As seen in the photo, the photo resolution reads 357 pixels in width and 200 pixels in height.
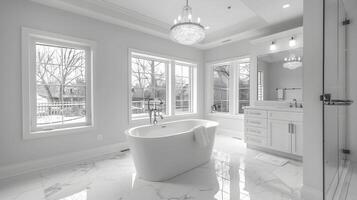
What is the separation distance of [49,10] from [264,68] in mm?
3955

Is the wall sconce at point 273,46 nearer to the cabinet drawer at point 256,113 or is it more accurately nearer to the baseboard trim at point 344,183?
the cabinet drawer at point 256,113

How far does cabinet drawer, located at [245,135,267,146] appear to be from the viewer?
10.7 ft

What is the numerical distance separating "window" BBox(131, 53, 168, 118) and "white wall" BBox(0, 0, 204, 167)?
261 mm

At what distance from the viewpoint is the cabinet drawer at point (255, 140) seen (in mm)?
3258

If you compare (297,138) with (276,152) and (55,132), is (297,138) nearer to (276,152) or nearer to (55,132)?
(276,152)

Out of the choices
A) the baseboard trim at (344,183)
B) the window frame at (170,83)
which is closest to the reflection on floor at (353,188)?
the baseboard trim at (344,183)

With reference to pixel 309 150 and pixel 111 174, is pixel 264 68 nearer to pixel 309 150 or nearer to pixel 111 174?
pixel 309 150

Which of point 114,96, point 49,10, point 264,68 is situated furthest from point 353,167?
point 49,10

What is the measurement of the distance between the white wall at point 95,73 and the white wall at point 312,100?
9.37 ft

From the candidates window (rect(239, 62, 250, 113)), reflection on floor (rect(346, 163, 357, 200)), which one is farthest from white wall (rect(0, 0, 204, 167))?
reflection on floor (rect(346, 163, 357, 200))

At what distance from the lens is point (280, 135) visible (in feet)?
9.99

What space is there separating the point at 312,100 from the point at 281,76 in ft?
5.89

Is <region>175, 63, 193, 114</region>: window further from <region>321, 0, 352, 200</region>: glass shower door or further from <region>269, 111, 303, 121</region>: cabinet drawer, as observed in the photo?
<region>321, 0, 352, 200</region>: glass shower door

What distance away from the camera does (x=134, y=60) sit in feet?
12.3
